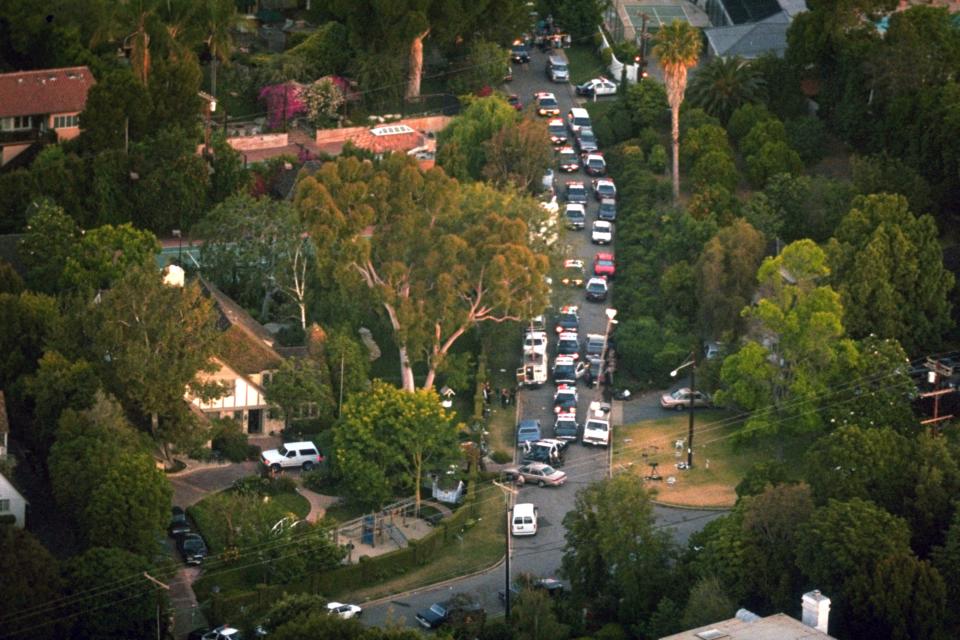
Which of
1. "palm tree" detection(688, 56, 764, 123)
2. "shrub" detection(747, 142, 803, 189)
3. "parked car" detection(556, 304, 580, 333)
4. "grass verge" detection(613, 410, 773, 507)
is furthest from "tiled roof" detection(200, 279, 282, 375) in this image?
"palm tree" detection(688, 56, 764, 123)

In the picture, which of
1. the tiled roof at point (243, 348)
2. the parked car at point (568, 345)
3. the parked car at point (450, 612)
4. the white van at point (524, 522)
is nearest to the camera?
the parked car at point (450, 612)

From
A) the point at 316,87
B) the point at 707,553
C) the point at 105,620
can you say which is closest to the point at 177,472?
the point at 105,620

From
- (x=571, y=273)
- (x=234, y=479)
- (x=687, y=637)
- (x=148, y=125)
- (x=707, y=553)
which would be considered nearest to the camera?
(x=687, y=637)

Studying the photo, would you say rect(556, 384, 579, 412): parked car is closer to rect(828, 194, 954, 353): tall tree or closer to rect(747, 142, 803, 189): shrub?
rect(828, 194, 954, 353): tall tree

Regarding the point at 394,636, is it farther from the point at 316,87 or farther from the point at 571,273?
the point at 316,87

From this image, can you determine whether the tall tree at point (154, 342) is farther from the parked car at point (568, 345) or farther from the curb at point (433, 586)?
the parked car at point (568, 345)

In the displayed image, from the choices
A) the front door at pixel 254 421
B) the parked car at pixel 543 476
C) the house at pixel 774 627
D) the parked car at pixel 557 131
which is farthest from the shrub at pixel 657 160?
the house at pixel 774 627
